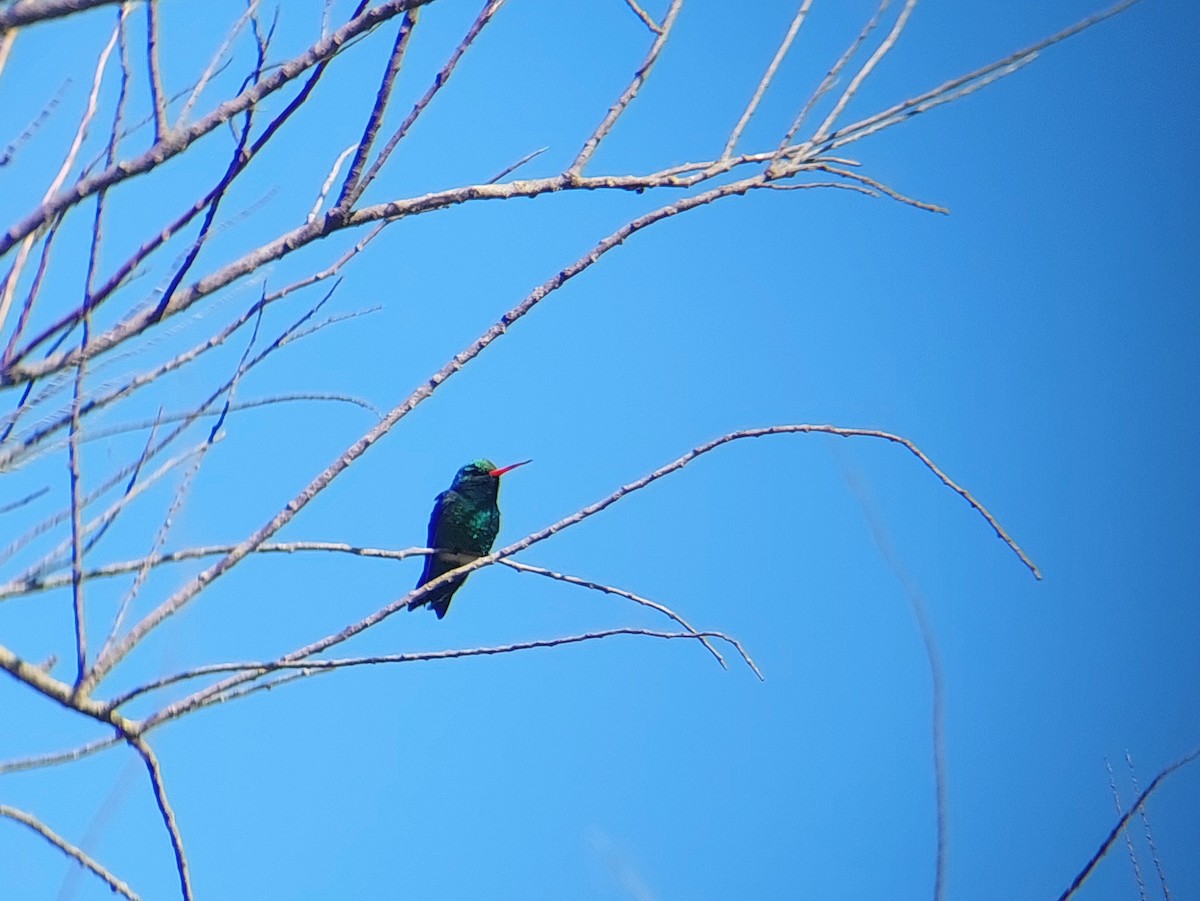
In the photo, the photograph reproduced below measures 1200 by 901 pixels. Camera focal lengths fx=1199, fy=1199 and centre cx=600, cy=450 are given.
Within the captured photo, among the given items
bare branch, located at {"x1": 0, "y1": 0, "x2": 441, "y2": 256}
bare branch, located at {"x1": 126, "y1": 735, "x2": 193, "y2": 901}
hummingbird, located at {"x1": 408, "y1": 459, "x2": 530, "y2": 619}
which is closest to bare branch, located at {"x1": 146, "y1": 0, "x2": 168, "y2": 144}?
bare branch, located at {"x1": 0, "y1": 0, "x2": 441, "y2": 256}

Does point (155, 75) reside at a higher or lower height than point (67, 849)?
higher

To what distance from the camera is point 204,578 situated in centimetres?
127

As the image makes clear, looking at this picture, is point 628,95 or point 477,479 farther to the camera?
point 477,479

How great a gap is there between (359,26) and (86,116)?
1.90 feet

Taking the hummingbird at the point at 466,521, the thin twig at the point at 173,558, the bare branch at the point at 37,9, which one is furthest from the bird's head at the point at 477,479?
the bare branch at the point at 37,9

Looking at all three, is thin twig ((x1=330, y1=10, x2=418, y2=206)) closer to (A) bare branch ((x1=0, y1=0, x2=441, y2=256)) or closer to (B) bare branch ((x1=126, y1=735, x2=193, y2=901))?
(A) bare branch ((x1=0, y1=0, x2=441, y2=256))

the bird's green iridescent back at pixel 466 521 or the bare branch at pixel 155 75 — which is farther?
the bird's green iridescent back at pixel 466 521

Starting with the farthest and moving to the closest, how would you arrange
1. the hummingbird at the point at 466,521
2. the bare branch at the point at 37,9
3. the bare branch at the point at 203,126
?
the hummingbird at the point at 466,521 → the bare branch at the point at 203,126 → the bare branch at the point at 37,9

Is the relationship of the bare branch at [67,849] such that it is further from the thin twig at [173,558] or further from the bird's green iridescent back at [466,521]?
the bird's green iridescent back at [466,521]

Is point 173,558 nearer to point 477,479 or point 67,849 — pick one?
point 67,849

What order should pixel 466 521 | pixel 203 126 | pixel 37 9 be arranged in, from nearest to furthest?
pixel 37 9 → pixel 203 126 → pixel 466 521

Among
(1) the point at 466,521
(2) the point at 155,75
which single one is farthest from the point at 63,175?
(1) the point at 466,521

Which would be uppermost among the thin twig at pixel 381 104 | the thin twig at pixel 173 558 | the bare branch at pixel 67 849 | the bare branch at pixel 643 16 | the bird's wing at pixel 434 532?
the bird's wing at pixel 434 532

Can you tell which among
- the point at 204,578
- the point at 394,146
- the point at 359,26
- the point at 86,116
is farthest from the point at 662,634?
the point at 86,116
